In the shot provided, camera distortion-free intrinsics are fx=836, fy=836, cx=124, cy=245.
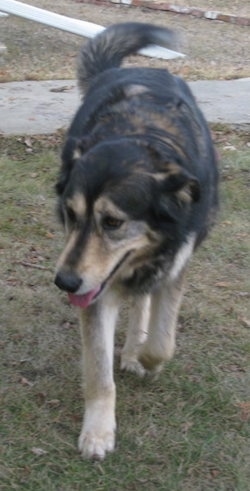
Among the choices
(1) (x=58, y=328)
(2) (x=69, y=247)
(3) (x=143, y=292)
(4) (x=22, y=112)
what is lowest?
(4) (x=22, y=112)

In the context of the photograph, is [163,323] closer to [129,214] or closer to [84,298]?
[84,298]

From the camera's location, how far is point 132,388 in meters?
3.89

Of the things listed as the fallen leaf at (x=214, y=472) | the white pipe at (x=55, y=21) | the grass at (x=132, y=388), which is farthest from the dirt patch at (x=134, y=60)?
the fallen leaf at (x=214, y=472)

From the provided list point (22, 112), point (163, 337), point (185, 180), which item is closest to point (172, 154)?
point (185, 180)

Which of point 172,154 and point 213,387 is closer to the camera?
point 172,154

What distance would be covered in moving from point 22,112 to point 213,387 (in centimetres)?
405

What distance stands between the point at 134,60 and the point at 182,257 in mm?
6870

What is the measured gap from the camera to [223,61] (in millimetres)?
10312

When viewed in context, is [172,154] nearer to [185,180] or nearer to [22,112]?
[185,180]

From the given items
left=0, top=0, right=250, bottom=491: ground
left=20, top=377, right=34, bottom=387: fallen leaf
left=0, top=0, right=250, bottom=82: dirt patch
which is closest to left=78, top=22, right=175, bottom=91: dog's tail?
left=0, top=0, right=250, bottom=491: ground

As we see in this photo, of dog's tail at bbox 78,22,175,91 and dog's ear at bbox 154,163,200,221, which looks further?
dog's tail at bbox 78,22,175,91

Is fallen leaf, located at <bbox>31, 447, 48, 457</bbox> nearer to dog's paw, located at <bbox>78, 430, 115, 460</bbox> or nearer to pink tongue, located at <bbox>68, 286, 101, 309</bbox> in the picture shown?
dog's paw, located at <bbox>78, 430, 115, 460</bbox>

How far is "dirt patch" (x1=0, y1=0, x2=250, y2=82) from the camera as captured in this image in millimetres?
9227

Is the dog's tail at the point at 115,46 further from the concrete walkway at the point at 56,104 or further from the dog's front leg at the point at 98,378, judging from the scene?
the concrete walkway at the point at 56,104
